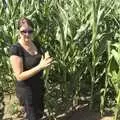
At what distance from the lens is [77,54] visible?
167 inches

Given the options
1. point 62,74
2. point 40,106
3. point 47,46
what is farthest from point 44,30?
point 40,106

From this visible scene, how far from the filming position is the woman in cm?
351

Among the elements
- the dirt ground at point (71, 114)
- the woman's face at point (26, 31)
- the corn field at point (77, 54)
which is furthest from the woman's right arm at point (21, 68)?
the dirt ground at point (71, 114)

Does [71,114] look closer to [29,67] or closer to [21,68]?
[29,67]

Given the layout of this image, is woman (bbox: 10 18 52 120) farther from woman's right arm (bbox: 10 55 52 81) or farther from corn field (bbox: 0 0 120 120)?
corn field (bbox: 0 0 120 120)

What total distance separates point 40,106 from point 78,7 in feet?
4.22

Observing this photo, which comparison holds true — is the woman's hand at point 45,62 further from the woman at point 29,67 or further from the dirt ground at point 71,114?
Answer: the dirt ground at point 71,114

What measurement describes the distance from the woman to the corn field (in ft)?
1.03

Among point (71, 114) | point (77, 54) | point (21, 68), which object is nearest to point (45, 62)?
point (21, 68)

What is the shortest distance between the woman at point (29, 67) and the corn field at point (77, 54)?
315 millimetres

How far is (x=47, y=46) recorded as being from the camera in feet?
14.8

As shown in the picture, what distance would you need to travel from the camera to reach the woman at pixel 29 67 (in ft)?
11.5

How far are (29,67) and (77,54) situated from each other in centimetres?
76

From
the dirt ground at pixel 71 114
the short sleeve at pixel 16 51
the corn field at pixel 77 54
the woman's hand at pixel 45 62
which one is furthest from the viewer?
the dirt ground at pixel 71 114
